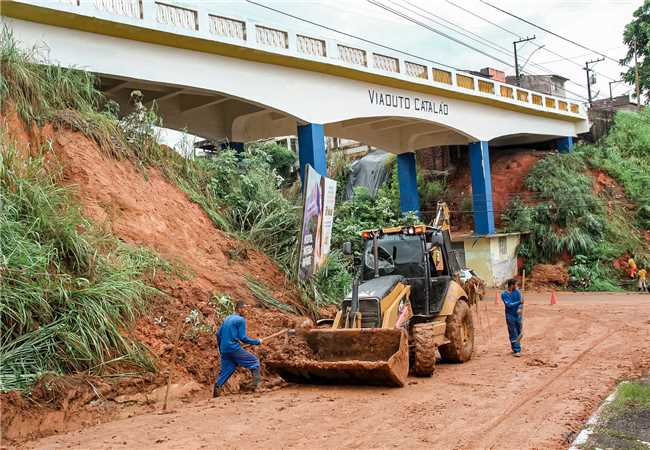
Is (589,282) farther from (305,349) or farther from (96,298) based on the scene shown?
(96,298)

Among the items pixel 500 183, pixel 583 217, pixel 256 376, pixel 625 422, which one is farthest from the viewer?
pixel 500 183

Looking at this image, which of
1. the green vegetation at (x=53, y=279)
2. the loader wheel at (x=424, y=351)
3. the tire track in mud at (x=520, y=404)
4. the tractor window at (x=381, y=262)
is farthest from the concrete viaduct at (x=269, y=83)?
the tire track in mud at (x=520, y=404)

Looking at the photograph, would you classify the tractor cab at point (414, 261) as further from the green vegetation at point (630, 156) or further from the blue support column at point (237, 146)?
the green vegetation at point (630, 156)

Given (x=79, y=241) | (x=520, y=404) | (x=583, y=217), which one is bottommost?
(x=520, y=404)

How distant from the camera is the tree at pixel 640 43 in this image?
37.2 m

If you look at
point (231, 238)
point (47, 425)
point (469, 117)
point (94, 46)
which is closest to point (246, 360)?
point (47, 425)

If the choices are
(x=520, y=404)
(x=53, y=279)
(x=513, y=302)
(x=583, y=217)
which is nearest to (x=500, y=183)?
(x=583, y=217)

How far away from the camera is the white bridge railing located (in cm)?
1245

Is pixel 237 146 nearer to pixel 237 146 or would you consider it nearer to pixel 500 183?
pixel 237 146

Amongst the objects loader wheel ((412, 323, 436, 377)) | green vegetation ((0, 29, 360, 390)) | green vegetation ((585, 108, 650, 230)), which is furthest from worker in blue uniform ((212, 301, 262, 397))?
green vegetation ((585, 108, 650, 230))

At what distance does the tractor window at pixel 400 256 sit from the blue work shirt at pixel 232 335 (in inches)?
108

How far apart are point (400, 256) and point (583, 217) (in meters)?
17.8

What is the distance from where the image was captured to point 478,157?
2492cm

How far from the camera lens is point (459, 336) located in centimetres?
991
